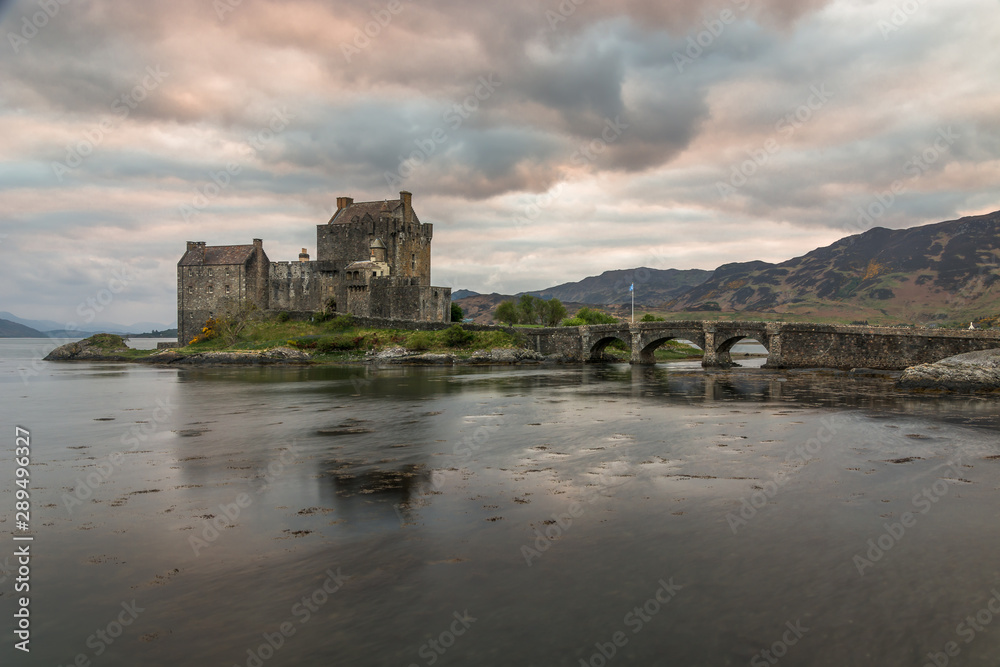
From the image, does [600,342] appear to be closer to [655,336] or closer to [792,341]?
[655,336]

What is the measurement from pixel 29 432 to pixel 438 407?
15803 mm

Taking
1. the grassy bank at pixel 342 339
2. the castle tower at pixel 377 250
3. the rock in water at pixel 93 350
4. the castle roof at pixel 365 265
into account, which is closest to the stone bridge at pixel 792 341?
the grassy bank at pixel 342 339

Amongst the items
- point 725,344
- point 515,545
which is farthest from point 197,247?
point 515,545

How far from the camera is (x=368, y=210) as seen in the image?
77.0m

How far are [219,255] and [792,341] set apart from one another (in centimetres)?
7080

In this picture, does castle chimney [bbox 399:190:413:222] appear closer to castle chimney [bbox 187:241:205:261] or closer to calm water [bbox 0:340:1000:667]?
castle chimney [bbox 187:241:205:261]

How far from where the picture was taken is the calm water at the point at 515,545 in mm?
6469

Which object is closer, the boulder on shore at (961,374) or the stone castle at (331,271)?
the boulder on shore at (961,374)

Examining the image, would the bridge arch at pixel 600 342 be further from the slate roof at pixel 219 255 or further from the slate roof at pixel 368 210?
the slate roof at pixel 219 255

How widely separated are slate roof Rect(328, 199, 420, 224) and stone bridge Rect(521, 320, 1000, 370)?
23.4 m

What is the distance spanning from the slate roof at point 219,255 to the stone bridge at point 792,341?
130 feet

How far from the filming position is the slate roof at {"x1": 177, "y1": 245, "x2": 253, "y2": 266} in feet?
252

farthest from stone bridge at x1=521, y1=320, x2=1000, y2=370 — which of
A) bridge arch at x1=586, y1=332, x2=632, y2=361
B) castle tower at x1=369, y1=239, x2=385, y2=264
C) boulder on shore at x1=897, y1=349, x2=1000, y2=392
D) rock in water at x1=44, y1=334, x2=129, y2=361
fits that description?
rock in water at x1=44, y1=334, x2=129, y2=361

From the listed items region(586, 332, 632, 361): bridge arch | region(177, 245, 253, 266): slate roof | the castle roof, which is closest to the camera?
region(586, 332, 632, 361): bridge arch
